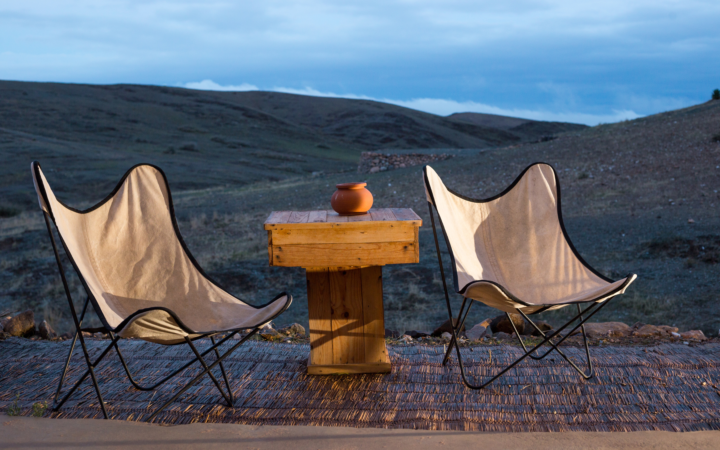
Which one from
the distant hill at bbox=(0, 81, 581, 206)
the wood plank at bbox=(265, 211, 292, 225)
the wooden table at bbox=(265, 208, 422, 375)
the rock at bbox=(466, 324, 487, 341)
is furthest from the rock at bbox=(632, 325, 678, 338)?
the distant hill at bbox=(0, 81, 581, 206)

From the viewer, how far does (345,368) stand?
2.65m

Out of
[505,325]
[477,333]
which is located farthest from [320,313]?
[505,325]

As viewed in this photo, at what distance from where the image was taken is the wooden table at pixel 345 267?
2461 mm

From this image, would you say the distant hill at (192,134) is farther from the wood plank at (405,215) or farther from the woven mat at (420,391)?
the wood plank at (405,215)

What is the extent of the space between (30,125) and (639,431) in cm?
3375

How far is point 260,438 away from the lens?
2.12 meters

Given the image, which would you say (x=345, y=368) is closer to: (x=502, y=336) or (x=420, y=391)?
(x=420, y=391)

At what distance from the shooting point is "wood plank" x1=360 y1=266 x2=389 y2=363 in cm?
262

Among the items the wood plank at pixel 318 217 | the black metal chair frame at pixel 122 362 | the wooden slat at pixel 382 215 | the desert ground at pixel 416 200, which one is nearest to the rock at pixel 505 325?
the desert ground at pixel 416 200

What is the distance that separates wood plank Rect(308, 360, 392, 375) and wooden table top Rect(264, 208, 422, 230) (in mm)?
672

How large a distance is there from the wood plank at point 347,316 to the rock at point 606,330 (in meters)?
1.56

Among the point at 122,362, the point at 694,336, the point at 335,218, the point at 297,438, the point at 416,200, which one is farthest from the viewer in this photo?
the point at 416,200

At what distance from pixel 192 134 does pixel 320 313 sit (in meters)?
33.3

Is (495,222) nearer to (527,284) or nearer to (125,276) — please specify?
(527,284)
